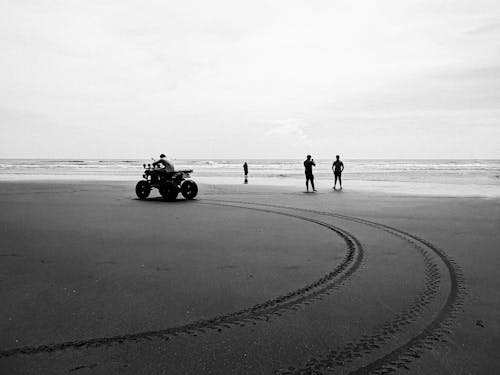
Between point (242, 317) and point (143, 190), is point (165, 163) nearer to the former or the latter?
point (143, 190)

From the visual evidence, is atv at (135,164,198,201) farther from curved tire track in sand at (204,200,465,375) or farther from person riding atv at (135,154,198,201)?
curved tire track in sand at (204,200,465,375)

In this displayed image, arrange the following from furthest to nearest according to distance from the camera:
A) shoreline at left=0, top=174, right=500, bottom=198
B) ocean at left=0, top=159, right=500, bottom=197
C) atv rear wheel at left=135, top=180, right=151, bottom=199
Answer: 1. ocean at left=0, top=159, right=500, bottom=197
2. shoreline at left=0, top=174, right=500, bottom=198
3. atv rear wheel at left=135, top=180, right=151, bottom=199

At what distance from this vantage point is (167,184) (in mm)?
14062

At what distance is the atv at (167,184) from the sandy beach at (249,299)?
5.61m

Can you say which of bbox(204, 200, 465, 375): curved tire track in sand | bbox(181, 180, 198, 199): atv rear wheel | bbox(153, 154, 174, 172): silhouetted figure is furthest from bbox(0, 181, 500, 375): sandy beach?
bbox(181, 180, 198, 199): atv rear wheel

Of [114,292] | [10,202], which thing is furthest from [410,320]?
[10,202]

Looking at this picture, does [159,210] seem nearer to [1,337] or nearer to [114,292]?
[114,292]

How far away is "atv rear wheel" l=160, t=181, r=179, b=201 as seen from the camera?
14055 millimetres

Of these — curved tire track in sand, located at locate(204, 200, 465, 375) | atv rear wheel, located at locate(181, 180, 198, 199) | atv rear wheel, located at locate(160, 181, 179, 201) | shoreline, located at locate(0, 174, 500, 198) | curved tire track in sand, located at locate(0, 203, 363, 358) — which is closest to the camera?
curved tire track in sand, located at locate(204, 200, 465, 375)

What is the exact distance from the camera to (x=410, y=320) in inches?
137

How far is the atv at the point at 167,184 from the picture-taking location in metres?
14.1

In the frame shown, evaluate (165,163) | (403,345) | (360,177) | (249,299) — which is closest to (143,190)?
(165,163)

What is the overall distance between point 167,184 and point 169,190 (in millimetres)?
225

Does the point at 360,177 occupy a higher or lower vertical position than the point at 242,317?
higher
